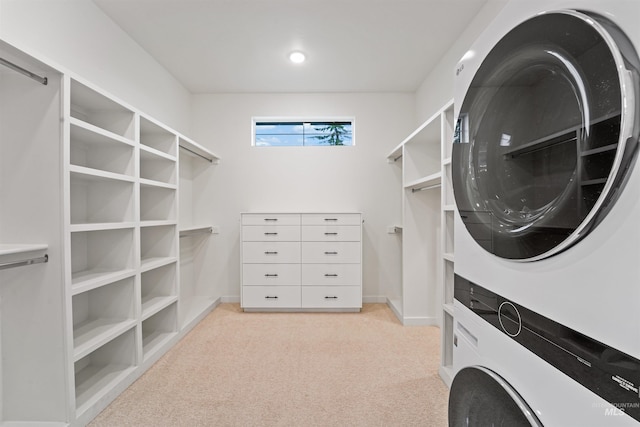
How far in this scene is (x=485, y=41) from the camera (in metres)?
0.86

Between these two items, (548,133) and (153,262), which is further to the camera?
(153,262)

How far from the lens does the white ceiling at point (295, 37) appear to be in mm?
2068

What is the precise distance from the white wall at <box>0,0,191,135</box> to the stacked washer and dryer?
1682 millimetres

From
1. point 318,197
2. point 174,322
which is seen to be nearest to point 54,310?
point 174,322

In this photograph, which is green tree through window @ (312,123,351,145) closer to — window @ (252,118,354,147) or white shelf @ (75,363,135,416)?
window @ (252,118,354,147)

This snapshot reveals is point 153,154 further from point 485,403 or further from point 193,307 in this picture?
point 485,403

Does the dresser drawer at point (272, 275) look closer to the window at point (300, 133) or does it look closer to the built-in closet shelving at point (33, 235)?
the window at point (300, 133)

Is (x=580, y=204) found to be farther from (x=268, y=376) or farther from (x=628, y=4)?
(x=268, y=376)

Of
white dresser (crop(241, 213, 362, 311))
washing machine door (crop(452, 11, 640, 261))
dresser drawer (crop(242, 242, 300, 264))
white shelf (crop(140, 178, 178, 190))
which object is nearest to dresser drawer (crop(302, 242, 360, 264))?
white dresser (crop(241, 213, 362, 311))

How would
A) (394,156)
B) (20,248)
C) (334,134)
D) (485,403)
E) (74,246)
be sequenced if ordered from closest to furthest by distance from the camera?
(485,403) < (20,248) < (74,246) < (394,156) < (334,134)

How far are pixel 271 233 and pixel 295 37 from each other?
181 centimetres

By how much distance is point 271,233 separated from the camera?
3.09m

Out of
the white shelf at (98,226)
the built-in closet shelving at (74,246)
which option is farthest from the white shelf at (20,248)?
the white shelf at (98,226)

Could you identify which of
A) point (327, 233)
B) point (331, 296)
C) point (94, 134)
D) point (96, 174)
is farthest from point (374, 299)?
point (94, 134)
